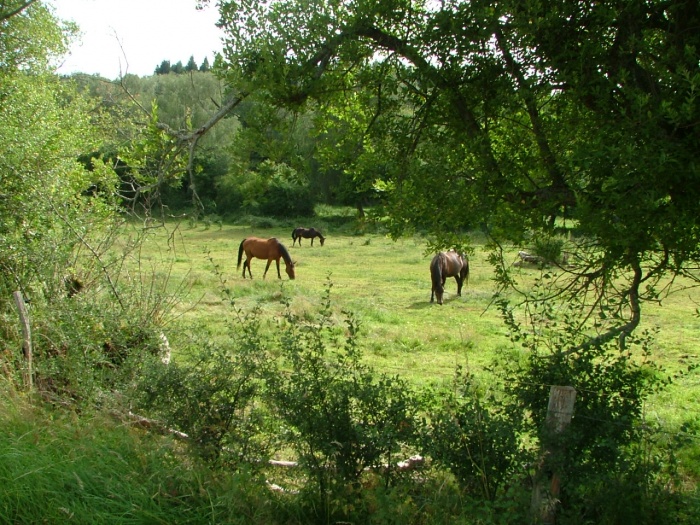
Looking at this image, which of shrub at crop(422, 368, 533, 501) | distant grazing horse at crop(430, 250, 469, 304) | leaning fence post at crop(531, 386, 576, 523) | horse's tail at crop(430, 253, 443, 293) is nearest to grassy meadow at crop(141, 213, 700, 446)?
distant grazing horse at crop(430, 250, 469, 304)

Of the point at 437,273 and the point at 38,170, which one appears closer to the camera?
the point at 38,170

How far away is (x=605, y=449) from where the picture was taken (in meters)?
3.48

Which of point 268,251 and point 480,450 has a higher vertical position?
point 480,450

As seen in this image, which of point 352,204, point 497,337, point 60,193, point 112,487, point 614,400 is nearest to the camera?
point 112,487

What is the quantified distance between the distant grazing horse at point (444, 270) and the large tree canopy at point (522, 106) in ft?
33.6

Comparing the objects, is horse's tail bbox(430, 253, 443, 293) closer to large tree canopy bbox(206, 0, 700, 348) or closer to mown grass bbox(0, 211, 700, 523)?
mown grass bbox(0, 211, 700, 523)

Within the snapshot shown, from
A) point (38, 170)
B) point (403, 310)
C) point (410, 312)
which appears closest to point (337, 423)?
point (38, 170)

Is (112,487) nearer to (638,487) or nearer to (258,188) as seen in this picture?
(258,188)

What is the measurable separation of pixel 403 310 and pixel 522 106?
10.6 meters

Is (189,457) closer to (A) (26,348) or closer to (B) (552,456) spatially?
(B) (552,456)

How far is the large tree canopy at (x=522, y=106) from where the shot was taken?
3.43 metres

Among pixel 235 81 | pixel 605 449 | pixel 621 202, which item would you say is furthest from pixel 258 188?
pixel 605 449

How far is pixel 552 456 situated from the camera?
10.8ft

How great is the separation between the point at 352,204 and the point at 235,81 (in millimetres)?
39589
